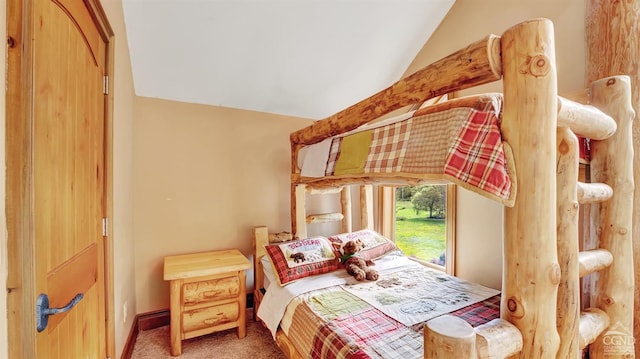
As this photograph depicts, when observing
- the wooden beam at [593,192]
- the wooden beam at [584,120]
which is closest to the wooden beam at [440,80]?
the wooden beam at [584,120]

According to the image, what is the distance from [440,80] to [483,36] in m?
1.72

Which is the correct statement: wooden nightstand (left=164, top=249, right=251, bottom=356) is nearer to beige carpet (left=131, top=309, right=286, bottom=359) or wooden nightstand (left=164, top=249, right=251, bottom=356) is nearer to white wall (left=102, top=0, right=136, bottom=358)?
beige carpet (left=131, top=309, right=286, bottom=359)

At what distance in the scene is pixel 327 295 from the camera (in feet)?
5.99

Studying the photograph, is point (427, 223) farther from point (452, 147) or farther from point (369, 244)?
point (452, 147)

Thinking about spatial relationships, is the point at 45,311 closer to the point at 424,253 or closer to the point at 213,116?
the point at 213,116

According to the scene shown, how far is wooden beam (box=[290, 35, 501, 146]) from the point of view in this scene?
0.90 meters

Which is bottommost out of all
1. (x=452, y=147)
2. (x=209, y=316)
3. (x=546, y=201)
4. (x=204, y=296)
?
(x=209, y=316)

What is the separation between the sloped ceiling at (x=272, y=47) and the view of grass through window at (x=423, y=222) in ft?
4.34

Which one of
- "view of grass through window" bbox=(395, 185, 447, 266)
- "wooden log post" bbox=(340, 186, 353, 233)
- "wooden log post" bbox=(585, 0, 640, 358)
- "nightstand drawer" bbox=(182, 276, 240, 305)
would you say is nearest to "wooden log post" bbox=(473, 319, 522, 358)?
"wooden log post" bbox=(585, 0, 640, 358)

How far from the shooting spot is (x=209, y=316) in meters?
2.16

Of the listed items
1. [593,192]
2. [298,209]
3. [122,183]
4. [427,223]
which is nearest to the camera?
[593,192]

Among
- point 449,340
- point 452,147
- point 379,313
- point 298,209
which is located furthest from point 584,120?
point 298,209

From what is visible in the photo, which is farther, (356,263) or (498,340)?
(356,263)

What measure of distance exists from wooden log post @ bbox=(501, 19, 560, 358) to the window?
163 cm
